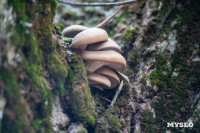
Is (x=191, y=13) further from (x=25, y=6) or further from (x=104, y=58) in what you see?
(x=25, y=6)

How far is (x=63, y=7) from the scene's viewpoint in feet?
20.1

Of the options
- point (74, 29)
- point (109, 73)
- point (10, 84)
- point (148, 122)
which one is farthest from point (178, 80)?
point (10, 84)

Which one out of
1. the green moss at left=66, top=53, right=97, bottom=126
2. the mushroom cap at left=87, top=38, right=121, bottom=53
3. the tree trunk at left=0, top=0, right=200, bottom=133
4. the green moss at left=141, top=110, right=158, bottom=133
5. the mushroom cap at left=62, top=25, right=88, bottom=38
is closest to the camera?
the tree trunk at left=0, top=0, right=200, bottom=133

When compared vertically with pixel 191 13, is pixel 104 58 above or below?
below

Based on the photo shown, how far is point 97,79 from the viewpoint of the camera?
10.1 ft

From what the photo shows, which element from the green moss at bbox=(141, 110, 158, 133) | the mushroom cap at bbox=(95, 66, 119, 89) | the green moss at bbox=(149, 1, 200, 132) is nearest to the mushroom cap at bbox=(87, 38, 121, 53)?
the mushroom cap at bbox=(95, 66, 119, 89)

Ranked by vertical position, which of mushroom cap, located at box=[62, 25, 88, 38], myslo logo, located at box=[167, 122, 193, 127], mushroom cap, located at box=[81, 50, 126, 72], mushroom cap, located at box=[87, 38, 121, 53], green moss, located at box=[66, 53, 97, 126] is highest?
mushroom cap, located at box=[62, 25, 88, 38]

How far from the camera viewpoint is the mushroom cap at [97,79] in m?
3.09

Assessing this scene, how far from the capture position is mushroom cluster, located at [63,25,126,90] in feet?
9.81

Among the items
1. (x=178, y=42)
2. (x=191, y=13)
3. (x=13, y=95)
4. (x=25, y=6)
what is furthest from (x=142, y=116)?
(x=191, y=13)

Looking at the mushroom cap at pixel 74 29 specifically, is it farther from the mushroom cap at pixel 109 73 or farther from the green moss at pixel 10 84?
the green moss at pixel 10 84

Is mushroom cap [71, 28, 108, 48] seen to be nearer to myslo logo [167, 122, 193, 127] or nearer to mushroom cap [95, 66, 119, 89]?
mushroom cap [95, 66, 119, 89]

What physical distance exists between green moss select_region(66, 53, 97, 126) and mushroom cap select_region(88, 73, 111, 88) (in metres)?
0.19

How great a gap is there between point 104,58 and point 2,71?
1486mm
